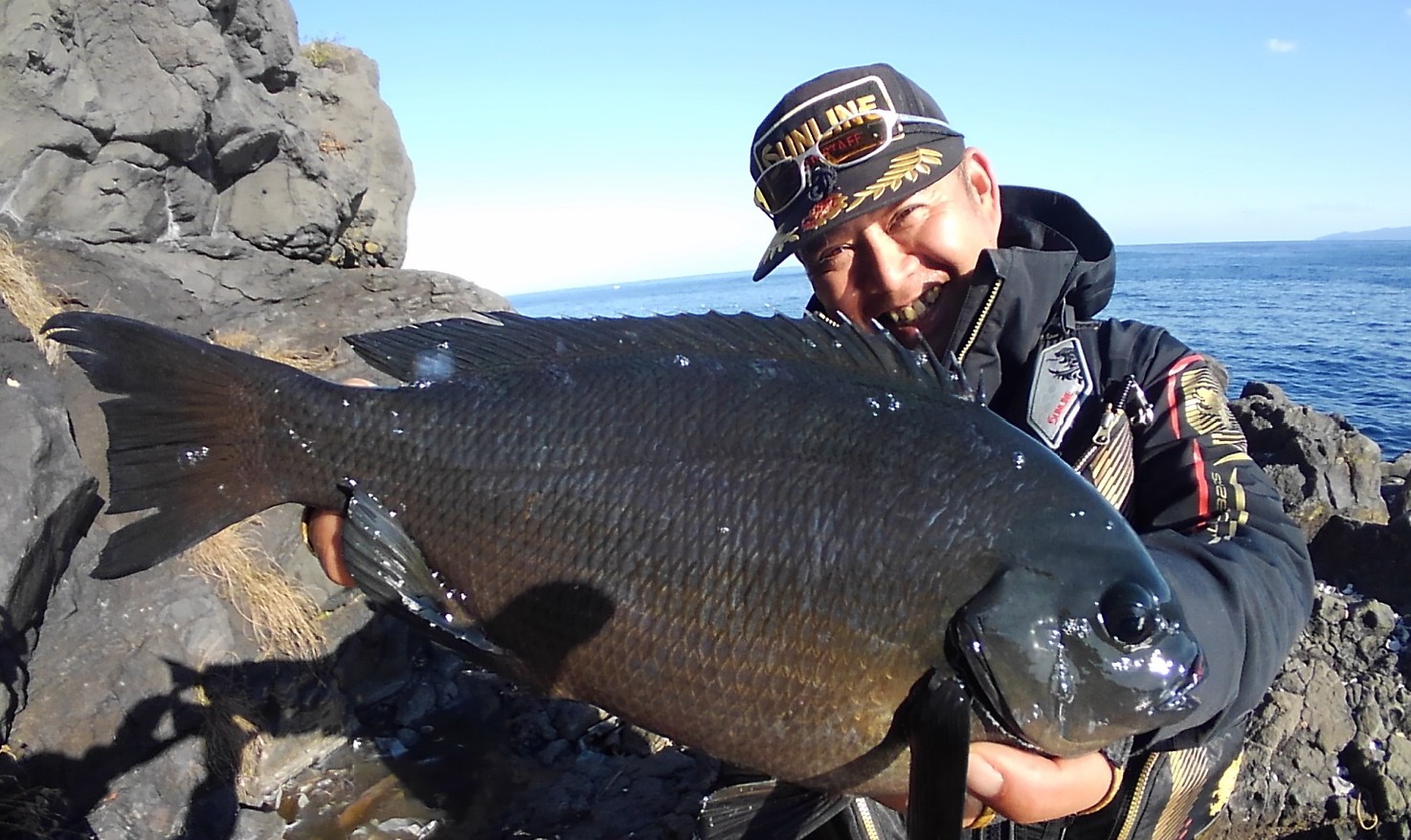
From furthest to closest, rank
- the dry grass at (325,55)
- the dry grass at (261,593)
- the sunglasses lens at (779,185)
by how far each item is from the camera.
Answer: the dry grass at (325,55) → the dry grass at (261,593) → the sunglasses lens at (779,185)

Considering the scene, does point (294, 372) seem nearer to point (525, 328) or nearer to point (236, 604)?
point (525, 328)

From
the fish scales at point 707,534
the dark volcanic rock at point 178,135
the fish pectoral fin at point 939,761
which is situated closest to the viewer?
the fish pectoral fin at point 939,761

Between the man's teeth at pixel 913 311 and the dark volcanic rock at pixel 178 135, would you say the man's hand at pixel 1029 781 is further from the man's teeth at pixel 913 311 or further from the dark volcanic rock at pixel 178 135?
the dark volcanic rock at pixel 178 135

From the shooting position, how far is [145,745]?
4609 millimetres

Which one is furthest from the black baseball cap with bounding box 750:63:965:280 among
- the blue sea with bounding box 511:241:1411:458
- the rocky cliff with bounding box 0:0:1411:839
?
the rocky cliff with bounding box 0:0:1411:839

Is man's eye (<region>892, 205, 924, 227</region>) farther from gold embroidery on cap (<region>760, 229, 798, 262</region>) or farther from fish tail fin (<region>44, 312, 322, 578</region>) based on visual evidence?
fish tail fin (<region>44, 312, 322, 578</region>)

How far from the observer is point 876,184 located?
2.44 meters

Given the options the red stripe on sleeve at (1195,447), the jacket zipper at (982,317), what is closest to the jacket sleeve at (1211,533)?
the red stripe on sleeve at (1195,447)

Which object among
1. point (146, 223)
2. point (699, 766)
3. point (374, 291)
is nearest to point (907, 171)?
point (699, 766)

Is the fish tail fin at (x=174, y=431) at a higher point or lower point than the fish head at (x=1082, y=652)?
A: higher

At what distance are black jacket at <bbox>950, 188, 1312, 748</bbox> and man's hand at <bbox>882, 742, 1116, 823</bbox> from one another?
16cm

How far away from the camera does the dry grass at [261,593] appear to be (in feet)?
17.8

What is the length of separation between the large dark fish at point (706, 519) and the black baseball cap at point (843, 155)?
699 mm

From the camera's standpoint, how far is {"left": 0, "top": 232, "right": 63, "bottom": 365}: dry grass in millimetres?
5672
